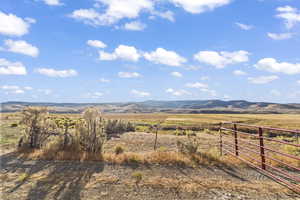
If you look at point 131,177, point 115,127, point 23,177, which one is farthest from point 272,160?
point 115,127

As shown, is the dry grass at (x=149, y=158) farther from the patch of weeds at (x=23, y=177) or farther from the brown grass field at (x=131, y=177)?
the patch of weeds at (x=23, y=177)

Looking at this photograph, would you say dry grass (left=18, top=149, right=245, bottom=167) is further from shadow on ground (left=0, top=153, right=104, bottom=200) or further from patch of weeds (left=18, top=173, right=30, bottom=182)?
patch of weeds (left=18, top=173, right=30, bottom=182)

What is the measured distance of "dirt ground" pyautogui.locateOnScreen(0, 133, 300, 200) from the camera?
557 centimetres

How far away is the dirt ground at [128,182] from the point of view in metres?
5.57

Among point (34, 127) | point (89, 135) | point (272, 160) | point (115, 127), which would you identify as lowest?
point (272, 160)

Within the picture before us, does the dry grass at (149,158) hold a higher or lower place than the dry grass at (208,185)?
higher

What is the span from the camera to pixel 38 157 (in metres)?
8.79

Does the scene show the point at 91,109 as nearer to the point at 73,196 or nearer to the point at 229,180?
the point at 73,196

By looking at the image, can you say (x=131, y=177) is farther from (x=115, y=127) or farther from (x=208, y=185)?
(x=115, y=127)

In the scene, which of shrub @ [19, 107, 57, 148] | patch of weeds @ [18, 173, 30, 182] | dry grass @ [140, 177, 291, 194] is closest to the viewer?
dry grass @ [140, 177, 291, 194]

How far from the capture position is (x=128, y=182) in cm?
643

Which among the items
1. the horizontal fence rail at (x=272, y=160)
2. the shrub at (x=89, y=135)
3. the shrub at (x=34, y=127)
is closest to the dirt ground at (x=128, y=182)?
the horizontal fence rail at (x=272, y=160)

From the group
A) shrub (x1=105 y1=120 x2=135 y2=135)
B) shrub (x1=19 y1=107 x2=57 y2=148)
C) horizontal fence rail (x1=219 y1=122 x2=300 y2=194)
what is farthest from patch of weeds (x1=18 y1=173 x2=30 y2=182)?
shrub (x1=105 y1=120 x2=135 y2=135)

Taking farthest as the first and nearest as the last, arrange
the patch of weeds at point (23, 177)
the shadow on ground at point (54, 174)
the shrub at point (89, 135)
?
1. the shrub at point (89, 135)
2. the patch of weeds at point (23, 177)
3. the shadow on ground at point (54, 174)
